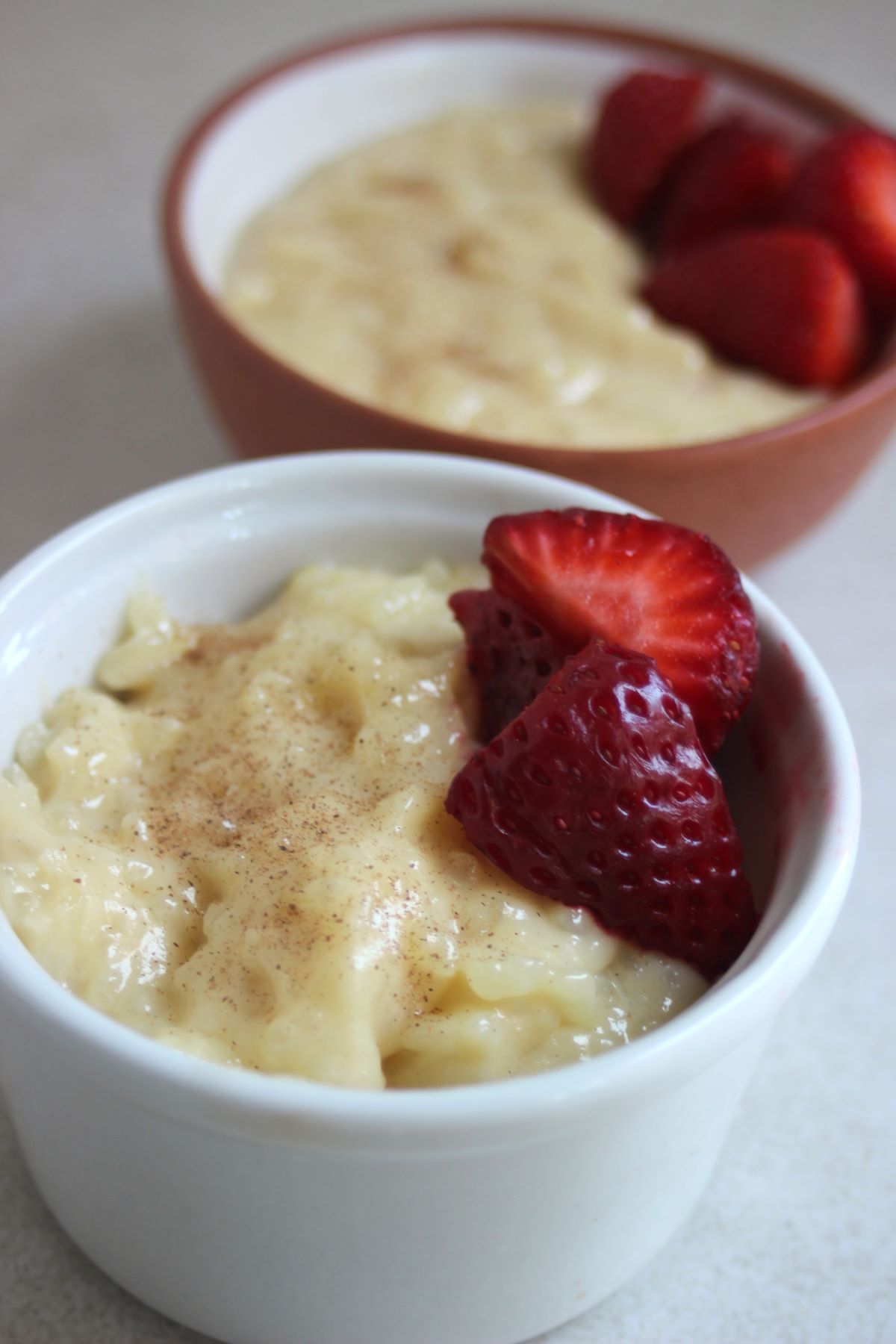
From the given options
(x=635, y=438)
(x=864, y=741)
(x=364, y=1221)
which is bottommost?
(x=864, y=741)

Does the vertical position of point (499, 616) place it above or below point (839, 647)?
above

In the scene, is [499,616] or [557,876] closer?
[557,876]

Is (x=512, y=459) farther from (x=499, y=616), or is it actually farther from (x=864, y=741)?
(x=864, y=741)

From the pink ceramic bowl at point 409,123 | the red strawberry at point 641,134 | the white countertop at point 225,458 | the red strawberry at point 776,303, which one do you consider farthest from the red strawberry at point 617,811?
the red strawberry at point 641,134

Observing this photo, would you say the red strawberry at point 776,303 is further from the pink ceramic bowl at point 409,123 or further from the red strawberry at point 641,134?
the red strawberry at point 641,134

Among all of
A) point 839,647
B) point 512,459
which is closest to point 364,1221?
point 512,459

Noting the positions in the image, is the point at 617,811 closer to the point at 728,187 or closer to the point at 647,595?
the point at 647,595
